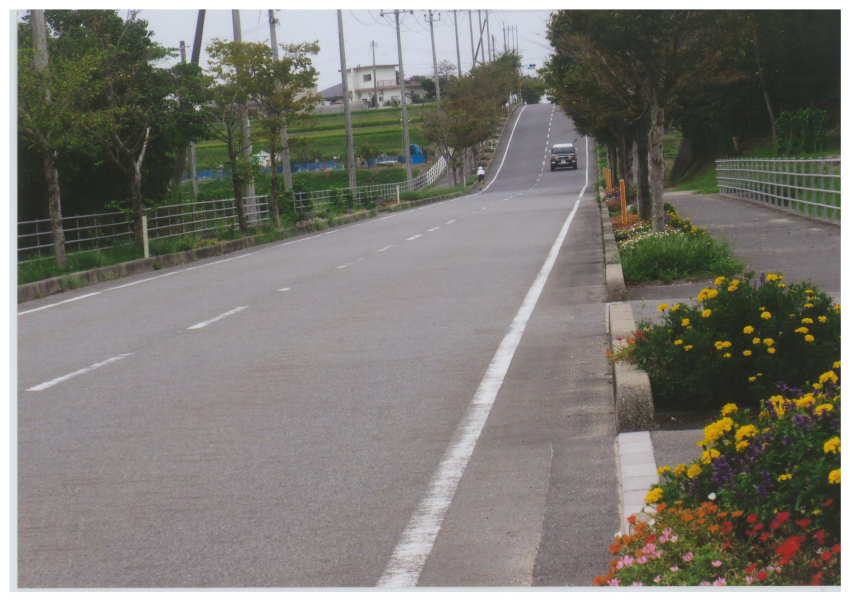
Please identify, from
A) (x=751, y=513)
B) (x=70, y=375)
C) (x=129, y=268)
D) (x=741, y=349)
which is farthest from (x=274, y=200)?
(x=751, y=513)

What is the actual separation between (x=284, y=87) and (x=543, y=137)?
73.1 metres

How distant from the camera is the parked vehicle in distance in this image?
79.2 metres

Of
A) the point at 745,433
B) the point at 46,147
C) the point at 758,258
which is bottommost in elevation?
the point at 758,258

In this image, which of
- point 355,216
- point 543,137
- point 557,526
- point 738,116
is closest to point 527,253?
point 557,526

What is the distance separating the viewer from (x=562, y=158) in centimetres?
7925

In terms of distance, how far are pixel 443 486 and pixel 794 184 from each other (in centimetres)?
2016

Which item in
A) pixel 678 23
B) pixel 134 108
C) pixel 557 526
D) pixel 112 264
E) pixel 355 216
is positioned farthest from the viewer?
pixel 355 216

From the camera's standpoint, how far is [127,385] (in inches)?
328

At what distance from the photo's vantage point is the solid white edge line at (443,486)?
4.18 meters

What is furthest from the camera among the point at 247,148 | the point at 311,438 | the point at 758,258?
the point at 247,148

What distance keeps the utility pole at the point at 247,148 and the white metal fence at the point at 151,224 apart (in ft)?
0.11

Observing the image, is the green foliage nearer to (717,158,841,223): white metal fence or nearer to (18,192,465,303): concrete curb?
(717,158,841,223): white metal fence

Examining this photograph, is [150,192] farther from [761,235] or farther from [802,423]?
Answer: [802,423]

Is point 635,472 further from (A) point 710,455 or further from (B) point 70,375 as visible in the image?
(B) point 70,375
